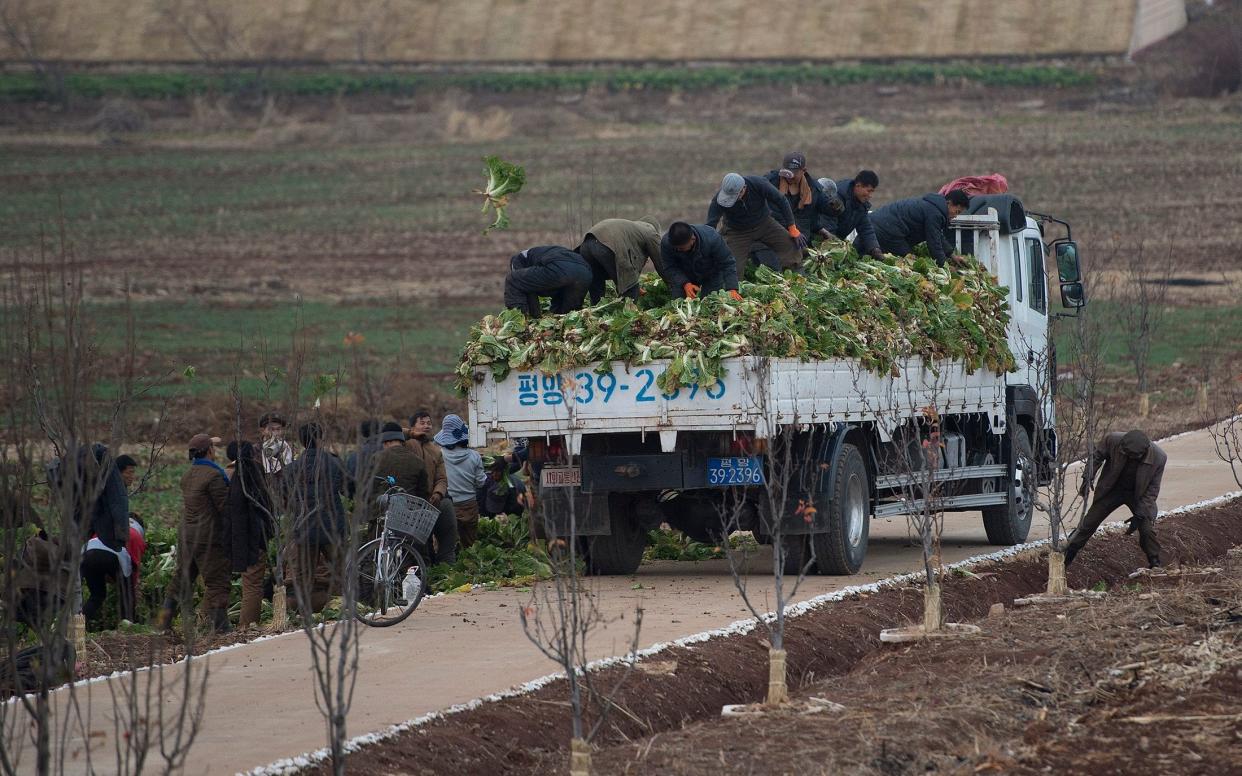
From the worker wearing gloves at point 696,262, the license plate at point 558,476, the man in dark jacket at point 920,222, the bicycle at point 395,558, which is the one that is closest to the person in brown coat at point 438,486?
the license plate at point 558,476

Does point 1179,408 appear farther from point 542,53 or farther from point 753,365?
point 542,53

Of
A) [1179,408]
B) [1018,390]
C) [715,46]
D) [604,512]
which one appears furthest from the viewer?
[715,46]

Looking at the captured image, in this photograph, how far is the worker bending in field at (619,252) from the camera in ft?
49.1

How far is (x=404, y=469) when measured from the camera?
52.0 feet

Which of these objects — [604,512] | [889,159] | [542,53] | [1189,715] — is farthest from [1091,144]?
[1189,715]

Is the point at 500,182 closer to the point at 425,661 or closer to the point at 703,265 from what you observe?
the point at 703,265

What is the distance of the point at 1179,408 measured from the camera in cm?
3084

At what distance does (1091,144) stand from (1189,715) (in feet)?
169

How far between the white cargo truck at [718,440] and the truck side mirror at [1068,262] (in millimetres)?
1814

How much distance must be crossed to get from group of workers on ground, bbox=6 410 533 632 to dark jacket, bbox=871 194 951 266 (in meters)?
4.15

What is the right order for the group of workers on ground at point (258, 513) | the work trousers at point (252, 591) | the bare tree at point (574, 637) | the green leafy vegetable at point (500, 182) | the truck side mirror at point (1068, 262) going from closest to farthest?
the bare tree at point (574, 637) < the group of workers on ground at point (258, 513) < the work trousers at point (252, 591) < the green leafy vegetable at point (500, 182) < the truck side mirror at point (1068, 262)

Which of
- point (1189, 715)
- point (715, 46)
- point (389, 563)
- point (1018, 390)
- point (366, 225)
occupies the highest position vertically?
point (715, 46)

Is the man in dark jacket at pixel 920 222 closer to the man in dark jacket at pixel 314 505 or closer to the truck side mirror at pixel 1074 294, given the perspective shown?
the truck side mirror at pixel 1074 294

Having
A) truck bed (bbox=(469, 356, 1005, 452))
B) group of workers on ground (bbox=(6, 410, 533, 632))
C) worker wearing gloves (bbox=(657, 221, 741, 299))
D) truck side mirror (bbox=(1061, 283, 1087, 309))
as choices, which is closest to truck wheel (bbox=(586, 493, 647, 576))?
group of workers on ground (bbox=(6, 410, 533, 632))
